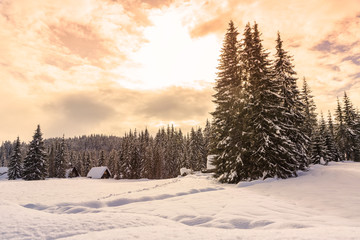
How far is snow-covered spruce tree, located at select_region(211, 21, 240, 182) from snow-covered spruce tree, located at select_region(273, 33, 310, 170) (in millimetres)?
4740

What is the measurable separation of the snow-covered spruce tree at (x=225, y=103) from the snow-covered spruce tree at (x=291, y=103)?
474cm

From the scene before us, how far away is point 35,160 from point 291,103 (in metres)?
52.5

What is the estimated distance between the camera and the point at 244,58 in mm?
22094

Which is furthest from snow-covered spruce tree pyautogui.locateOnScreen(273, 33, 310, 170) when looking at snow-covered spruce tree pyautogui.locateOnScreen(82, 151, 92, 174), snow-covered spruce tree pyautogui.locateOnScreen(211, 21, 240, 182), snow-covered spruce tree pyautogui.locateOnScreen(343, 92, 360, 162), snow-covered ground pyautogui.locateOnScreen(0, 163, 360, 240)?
snow-covered spruce tree pyautogui.locateOnScreen(82, 151, 92, 174)

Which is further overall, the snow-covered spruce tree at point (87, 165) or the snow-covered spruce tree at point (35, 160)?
the snow-covered spruce tree at point (87, 165)

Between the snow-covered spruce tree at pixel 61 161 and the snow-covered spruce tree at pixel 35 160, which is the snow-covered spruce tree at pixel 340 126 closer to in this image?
the snow-covered spruce tree at pixel 35 160

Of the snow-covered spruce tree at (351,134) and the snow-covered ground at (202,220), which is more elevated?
the snow-covered spruce tree at (351,134)

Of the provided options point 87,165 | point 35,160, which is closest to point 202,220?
point 35,160

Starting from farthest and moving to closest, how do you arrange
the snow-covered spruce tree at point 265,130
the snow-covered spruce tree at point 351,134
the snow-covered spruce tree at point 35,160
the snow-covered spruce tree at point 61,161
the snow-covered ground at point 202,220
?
1. the snow-covered spruce tree at point 61,161
2. the snow-covered spruce tree at point 351,134
3. the snow-covered spruce tree at point 35,160
4. the snow-covered spruce tree at point 265,130
5. the snow-covered ground at point 202,220

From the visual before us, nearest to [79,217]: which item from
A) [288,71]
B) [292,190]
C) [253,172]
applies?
[292,190]

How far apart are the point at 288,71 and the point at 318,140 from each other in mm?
25861

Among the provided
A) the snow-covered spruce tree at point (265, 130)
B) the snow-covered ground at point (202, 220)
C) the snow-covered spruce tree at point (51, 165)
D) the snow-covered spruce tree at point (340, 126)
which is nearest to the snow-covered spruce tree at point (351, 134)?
the snow-covered spruce tree at point (340, 126)

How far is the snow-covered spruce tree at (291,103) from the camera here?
2259 centimetres

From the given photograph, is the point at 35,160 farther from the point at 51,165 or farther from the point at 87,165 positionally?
the point at 87,165
